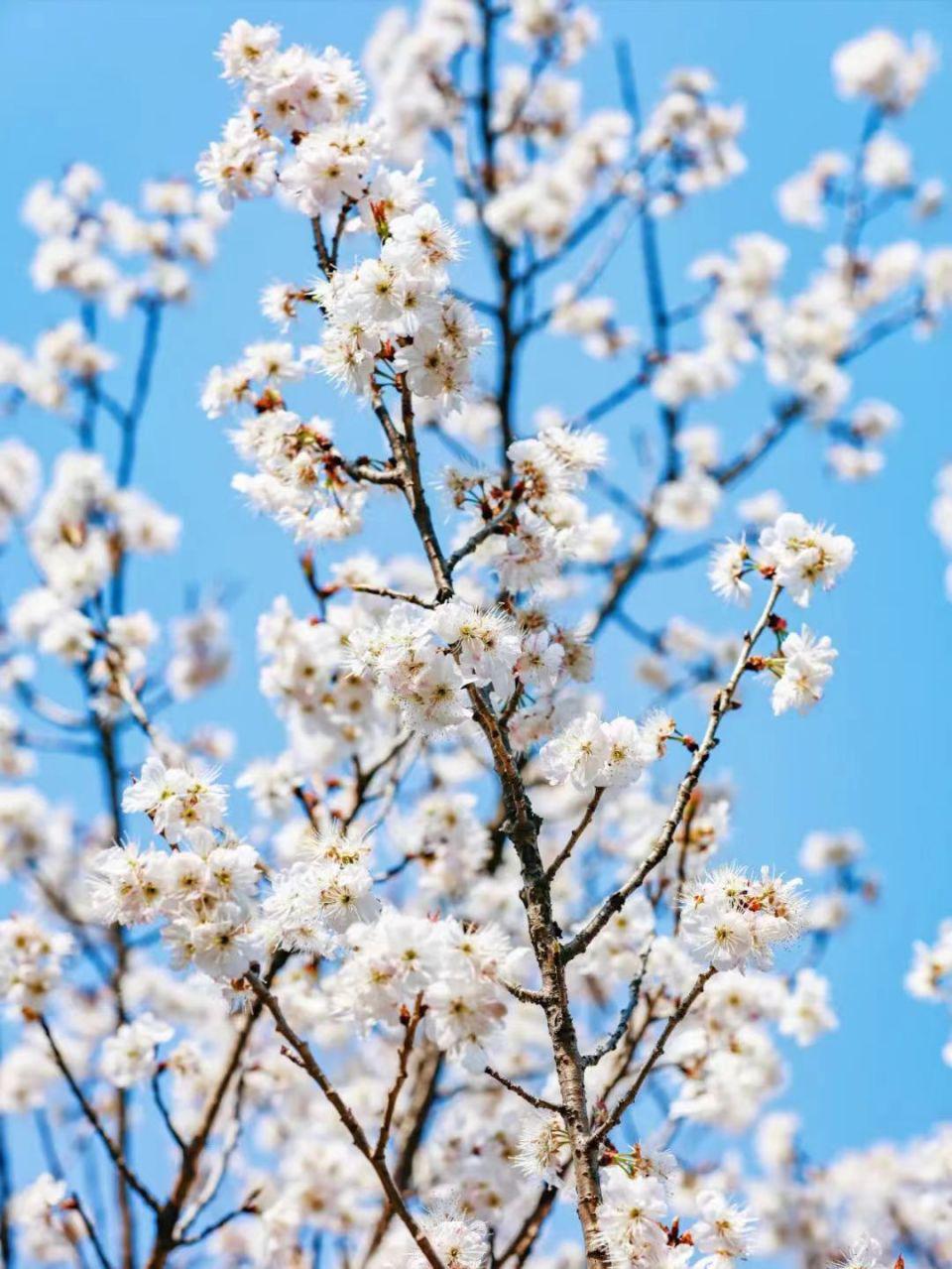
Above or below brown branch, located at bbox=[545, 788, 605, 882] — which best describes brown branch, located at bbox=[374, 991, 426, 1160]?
below

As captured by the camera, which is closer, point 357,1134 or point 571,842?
point 357,1134

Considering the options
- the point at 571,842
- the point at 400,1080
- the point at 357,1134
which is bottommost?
the point at 357,1134

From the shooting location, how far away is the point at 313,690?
473cm

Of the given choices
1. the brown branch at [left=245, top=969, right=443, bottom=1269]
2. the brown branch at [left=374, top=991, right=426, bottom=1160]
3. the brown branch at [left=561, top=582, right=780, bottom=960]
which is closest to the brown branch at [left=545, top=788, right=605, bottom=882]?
the brown branch at [left=561, top=582, right=780, bottom=960]

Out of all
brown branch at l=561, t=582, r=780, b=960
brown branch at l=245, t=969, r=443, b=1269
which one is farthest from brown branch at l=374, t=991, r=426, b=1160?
brown branch at l=561, t=582, r=780, b=960

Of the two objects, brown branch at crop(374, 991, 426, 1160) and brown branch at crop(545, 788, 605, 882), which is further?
brown branch at crop(545, 788, 605, 882)

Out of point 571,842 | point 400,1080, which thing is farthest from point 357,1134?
point 571,842

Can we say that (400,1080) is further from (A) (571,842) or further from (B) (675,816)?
(B) (675,816)

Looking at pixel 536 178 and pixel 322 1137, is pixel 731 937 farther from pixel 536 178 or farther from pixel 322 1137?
pixel 536 178

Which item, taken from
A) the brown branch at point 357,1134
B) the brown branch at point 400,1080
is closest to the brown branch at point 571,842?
the brown branch at point 400,1080

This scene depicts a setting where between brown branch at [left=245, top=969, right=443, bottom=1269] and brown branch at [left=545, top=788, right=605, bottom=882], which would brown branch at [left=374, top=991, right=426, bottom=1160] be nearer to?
brown branch at [left=245, top=969, right=443, bottom=1269]

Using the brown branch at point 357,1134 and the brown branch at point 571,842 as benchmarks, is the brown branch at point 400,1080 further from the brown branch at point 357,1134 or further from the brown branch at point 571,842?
the brown branch at point 571,842

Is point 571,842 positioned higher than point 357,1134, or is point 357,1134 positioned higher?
point 571,842

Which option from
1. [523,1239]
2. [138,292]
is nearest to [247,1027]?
[523,1239]
